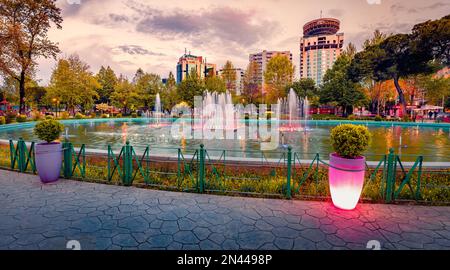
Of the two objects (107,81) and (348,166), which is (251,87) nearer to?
(107,81)

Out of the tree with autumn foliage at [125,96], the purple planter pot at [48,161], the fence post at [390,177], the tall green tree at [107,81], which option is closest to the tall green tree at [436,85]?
the fence post at [390,177]

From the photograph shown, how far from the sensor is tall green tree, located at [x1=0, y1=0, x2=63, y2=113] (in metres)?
28.5

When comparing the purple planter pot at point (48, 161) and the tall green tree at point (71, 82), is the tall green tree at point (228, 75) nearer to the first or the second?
the tall green tree at point (71, 82)

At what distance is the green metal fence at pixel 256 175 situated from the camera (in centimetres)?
582

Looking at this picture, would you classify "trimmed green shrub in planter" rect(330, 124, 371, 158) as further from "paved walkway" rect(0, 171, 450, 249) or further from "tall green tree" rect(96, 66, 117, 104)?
"tall green tree" rect(96, 66, 117, 104)

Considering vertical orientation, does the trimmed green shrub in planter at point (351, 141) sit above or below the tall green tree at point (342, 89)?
below

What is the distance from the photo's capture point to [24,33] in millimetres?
30047

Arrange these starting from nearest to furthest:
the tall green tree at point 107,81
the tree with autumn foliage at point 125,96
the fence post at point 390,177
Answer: the fence post at point 390,177, the tree with autumn foliage at point 125,96, the tall green tree at point 107,81

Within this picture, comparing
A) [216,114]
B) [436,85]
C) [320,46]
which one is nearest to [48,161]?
[216,114]

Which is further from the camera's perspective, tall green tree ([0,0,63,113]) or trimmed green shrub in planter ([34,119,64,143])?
tall green tree ([0,0,63,113])

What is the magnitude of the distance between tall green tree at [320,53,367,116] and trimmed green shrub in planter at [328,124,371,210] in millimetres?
41915

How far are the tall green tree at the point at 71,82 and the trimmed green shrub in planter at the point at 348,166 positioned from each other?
47.4 metres

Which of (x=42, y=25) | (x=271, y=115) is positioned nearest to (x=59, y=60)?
(x=42, y=25)

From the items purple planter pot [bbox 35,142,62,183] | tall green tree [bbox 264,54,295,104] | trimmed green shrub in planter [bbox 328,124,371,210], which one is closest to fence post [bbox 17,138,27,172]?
purple planter pot [bbox 35,142,62,183]
